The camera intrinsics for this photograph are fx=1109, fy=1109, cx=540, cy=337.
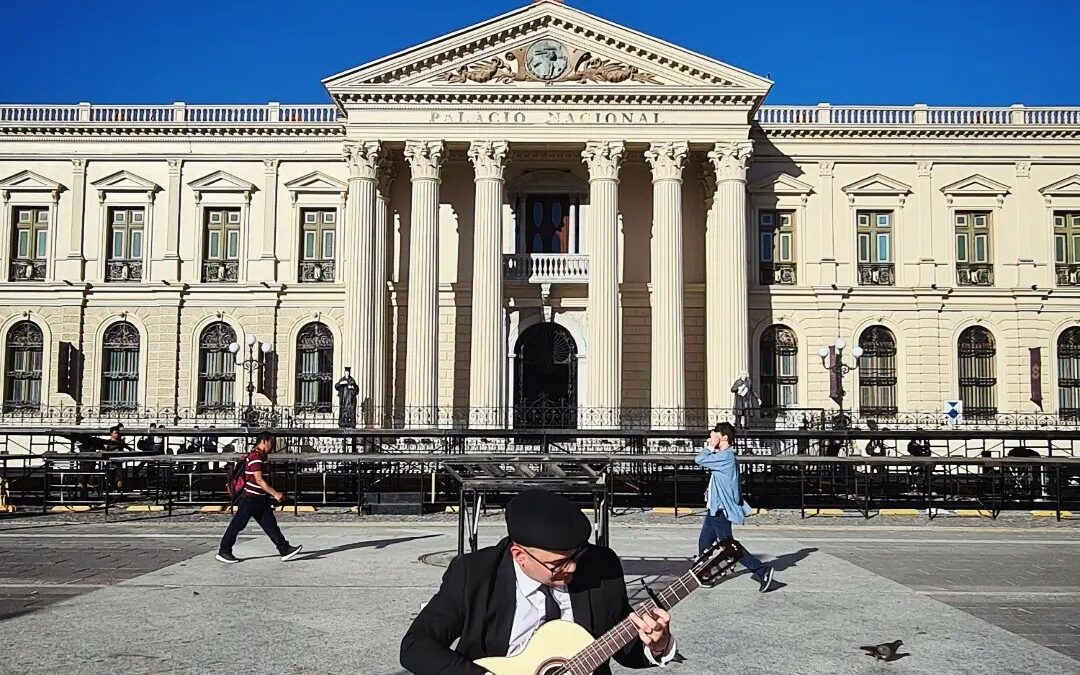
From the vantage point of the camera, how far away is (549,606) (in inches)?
180

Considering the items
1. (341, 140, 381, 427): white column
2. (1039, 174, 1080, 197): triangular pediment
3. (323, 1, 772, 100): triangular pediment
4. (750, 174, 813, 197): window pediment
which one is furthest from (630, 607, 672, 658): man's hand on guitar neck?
(1039, 174, 1080, 197): triangular pediment

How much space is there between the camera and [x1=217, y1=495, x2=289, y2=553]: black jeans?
42.9ft

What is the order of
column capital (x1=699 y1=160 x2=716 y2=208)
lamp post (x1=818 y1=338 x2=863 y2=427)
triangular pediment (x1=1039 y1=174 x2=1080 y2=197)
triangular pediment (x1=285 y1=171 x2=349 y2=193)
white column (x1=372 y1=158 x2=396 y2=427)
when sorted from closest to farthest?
lamp post (x1=818 y1=338 x2=863 y2=427), white column (x1=372 y1=158 x2=396 y2=427), column capital (x1=699 y1=160 x2=716 y2=208), triangular pediment (x1=1039 y1=174 x2=1080 y2=197), triangular pediment (x1=285 y1=171 x2=349 y2=193)

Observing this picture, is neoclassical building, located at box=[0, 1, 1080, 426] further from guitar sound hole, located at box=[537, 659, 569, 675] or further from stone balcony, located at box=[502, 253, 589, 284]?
guitar sound hole, located at box=[537, 659, 569, 675]

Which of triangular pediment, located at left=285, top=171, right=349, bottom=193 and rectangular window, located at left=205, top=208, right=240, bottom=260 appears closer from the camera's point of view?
triangular pediment, located at left=285, top=171, right=349, bottom=193

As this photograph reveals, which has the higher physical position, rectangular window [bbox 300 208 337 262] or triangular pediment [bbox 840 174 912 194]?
triangular pediment [bbox 840 174 912 194]

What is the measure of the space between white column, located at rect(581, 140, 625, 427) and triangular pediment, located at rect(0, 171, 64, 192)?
19191mm

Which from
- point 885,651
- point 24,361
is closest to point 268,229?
point 24,361

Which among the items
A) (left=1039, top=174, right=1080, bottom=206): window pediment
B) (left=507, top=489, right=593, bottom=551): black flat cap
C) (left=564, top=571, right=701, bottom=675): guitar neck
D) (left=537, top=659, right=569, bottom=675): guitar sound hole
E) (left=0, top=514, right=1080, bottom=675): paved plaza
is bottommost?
(left=0, top=514, right=1080, bottom=675): paved plaza

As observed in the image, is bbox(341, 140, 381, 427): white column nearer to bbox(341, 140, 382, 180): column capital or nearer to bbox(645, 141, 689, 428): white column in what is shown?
bbox(341, 140, 382, 180): column capital

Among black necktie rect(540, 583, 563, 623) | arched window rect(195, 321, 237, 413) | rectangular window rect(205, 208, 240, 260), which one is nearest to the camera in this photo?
black necktie rect(540, 583, 563, 623)

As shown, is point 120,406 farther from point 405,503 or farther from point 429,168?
point 405,503

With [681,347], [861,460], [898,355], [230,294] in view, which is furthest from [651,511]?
[230,294]

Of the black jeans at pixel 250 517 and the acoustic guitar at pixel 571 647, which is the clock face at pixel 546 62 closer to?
the black jeans at pixel 250 517
